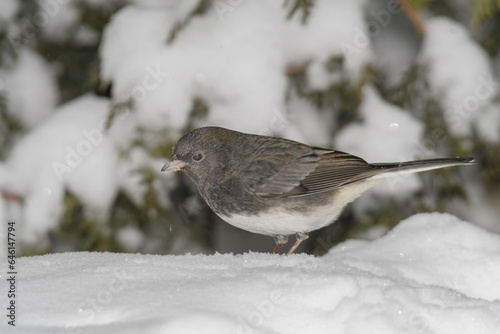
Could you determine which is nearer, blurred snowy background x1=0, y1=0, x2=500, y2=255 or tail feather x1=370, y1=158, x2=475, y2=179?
tail feather x1=370, y1=158, x2=475, y2=179

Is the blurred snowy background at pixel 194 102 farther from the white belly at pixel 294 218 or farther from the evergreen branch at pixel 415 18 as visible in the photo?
the white belly at pixel 294 218

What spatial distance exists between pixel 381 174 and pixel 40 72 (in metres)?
1.94

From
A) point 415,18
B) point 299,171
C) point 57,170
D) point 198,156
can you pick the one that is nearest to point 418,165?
point 299,171

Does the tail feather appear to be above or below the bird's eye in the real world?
above

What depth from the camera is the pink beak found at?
2.60 meters

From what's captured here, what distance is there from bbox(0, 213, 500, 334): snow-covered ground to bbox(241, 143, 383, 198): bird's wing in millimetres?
532

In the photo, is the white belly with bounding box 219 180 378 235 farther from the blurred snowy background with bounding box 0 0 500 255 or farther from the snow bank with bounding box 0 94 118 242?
the snow bank with bounding box 0 94 118 242

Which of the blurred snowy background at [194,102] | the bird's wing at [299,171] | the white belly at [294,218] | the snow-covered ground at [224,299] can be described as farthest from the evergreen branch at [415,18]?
the snow-covered ground at [224,299]

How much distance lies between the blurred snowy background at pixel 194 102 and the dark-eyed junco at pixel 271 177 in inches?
10.5

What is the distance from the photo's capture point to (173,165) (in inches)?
103

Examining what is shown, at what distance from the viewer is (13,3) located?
322cm

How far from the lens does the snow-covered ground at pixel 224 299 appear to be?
151cm

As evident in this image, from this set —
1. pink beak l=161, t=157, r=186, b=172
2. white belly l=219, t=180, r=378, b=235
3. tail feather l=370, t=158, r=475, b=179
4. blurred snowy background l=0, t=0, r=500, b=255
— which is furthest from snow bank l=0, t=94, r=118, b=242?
tail feather l=370, t=158, r=475, b=179

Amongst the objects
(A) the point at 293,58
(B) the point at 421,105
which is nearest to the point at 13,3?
(A) the point at 293,58
